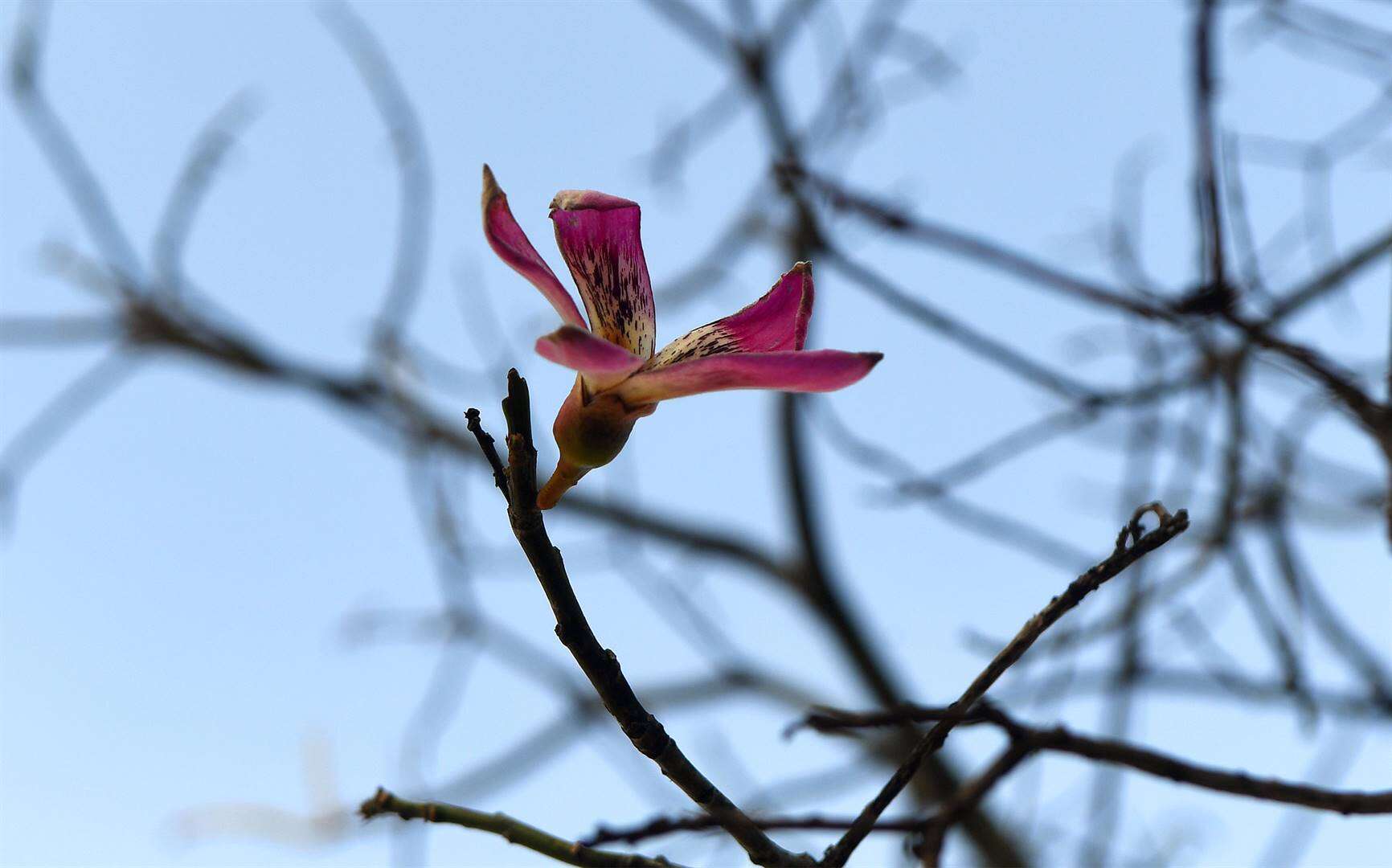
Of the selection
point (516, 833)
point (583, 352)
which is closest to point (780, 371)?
point (583, 352)

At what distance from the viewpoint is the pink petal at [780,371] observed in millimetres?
625

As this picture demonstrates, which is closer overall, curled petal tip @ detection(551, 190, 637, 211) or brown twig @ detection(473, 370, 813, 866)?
brown twig @ detection(473, 370, 813, 866)

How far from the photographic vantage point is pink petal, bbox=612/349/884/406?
625mm

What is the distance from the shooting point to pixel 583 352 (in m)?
0.62

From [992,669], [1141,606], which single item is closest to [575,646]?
[992,669]

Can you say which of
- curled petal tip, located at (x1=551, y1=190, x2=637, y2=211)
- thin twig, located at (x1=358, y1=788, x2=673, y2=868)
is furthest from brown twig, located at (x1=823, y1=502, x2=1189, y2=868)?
curled petal tip, located at (x1=551, y1=190, x2=637, y2=211)

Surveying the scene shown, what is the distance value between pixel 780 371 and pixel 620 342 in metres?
0.22

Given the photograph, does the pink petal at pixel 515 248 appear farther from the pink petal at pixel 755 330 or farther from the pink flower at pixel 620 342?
the pink petal at pixel 755 330

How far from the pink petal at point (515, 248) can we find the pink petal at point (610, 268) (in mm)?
89

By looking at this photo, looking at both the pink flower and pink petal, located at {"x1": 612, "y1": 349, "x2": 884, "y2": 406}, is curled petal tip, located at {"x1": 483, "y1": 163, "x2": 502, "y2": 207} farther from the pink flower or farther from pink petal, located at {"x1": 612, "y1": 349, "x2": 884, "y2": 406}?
pink petal, located at {"x1": 612, "y1": 349, "x2": 884, "y2": 406}

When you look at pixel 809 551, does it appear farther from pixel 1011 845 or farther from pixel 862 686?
pixel 1011 845

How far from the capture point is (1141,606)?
7.36 ft

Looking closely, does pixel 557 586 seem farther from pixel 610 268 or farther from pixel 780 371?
pixel 610 268

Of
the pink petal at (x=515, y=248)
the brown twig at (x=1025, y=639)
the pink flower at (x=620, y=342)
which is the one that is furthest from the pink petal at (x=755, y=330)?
the brown twig at (x=1025, y=639)
